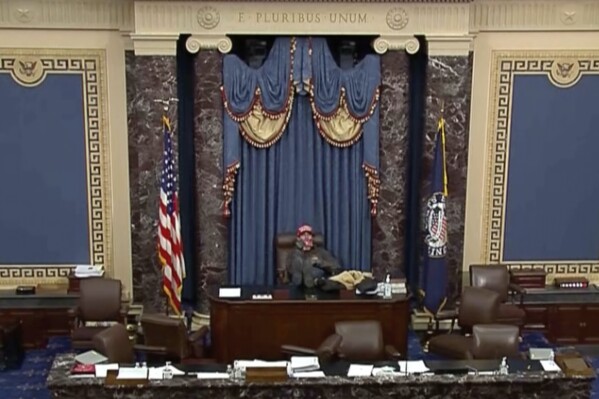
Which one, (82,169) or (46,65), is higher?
(46,65)

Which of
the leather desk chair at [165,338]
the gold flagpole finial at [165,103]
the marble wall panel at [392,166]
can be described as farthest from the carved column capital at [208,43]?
the leather desk chair at [165,338]

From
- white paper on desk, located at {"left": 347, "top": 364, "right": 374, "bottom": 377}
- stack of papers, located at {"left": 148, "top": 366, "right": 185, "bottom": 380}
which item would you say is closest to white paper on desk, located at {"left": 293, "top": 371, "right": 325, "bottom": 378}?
white paper on desk, located at {"left": 347, "top": 364, "right": 374, "bottom": 377}

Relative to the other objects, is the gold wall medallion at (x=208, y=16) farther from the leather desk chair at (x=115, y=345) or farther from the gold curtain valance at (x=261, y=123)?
the leather desk chair at (x=115, y=345)

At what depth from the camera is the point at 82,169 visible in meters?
12.0

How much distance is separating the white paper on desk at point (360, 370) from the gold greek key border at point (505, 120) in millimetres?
3914

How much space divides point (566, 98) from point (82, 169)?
615 centimetres

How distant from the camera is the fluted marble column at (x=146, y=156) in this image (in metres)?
11.4

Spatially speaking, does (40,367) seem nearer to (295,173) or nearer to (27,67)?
(27,67)

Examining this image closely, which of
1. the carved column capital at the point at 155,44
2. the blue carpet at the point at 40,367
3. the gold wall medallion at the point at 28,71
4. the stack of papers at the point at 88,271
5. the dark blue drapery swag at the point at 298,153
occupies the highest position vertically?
the carved column capital at the point at 155,44

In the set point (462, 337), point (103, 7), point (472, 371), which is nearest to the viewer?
point (472, 371)

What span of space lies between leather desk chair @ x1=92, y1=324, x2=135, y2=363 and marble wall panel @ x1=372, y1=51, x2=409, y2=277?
3721 mm

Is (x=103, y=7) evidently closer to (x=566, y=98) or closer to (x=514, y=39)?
(x=514, y=39)

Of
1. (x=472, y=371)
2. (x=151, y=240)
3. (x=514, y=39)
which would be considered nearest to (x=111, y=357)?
(x=151, y=240)

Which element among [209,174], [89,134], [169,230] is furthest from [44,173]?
[209,174]
